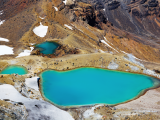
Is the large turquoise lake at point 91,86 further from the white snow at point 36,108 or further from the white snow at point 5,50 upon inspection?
the white snow at point 5,50

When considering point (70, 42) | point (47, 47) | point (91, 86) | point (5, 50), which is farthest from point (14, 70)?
point (70, 42)

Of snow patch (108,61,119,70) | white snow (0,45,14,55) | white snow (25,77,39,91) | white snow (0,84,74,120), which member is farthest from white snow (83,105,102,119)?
white snow (0,45,14,55)

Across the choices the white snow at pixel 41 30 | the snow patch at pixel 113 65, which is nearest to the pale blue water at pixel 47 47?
the white snow at pixel 41 30

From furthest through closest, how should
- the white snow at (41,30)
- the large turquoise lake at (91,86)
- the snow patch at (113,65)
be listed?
1. the white snow at (41,30)
2. the snow patch at (113,65)
3. the large turquoise lake at (91,86)

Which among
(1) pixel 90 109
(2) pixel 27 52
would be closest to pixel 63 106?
(1) pixel 90 109

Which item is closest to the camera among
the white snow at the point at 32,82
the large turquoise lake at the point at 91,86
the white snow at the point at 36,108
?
the white snow at the point at 36,108

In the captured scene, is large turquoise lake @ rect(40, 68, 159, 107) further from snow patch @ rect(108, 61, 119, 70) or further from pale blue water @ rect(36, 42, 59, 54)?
pale blue water @ rect(36, 42, 59, 54)

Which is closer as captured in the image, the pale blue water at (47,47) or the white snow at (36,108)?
the white snow at (36,108)

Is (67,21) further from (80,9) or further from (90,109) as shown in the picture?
(90,109)
